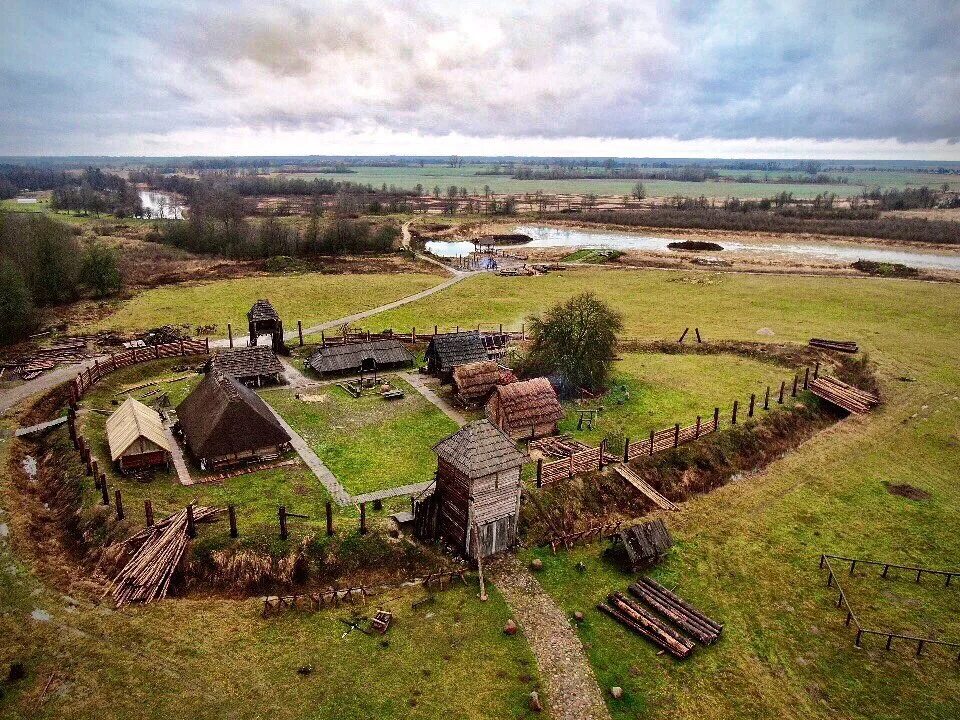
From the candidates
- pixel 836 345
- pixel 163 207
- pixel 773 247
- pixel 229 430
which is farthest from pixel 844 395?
pixel 163 207

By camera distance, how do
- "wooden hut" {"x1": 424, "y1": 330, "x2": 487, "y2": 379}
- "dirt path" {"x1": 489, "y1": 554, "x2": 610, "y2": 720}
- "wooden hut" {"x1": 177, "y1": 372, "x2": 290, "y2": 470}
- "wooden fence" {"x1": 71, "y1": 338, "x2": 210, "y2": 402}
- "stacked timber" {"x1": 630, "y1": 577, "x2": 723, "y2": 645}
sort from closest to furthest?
"dirt path" {"x1": 489, "y1": 554, "x2": 610, "y2": 720} < "stacked timber" {"x1": 630, "y1": 577, "x2": 723, "y2": 645} < "wooden hut" {"x1": 177, "y1": 372, "x2": 290, "y2": 470} < "wooden fence" {"x1": 71, "y1": 338, "x2": 210, "y2": 402} < "wooden hut" {"x1": 424, "y1": 330, "x2": 487, "y2": 379}

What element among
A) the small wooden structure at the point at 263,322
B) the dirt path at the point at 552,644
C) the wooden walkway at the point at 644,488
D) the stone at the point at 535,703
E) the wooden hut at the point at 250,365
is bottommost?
the dirt path at the point at 552,644

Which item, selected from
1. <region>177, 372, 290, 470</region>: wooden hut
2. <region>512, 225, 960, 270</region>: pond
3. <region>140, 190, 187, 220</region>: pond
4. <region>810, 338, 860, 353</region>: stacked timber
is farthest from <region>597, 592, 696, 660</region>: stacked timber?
<region>140, 190, 187, 220</region>: pond

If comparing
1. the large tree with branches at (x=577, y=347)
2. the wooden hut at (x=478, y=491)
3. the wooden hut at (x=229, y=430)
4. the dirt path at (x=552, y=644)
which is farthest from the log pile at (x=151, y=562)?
the large tree with branches at (x=577, y=347)

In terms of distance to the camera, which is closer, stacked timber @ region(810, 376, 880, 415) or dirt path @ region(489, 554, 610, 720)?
dirt path @ region(489, 554, 610, 720)

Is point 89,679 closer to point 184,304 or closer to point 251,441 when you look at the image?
point 251,441

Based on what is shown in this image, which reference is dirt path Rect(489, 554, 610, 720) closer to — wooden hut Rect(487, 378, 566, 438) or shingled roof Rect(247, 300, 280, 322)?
wooden hut Rect(487, 378, 566, 438)

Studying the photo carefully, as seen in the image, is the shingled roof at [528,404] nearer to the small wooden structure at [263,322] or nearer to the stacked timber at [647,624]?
the stacked timber at [647,624]
